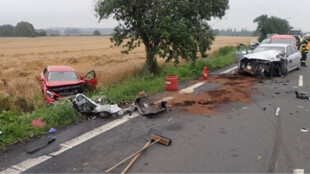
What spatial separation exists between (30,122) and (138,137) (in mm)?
2729

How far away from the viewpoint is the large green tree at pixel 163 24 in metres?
9.98

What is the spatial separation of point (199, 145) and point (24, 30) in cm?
8605

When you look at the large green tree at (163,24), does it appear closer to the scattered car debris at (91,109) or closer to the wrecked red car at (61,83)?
the wrecked red car at (61,83)

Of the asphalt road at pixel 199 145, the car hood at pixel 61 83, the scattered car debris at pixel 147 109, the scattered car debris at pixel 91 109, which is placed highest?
the car hood at pixel 61 83

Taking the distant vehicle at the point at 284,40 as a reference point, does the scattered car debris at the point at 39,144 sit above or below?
below

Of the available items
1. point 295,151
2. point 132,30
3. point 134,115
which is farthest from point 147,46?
point 295,151

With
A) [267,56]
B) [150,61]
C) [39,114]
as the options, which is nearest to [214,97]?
[150,61]

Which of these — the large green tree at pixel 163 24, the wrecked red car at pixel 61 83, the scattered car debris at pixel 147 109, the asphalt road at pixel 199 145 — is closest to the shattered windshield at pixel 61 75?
the wrecked red car at pixel 61 83

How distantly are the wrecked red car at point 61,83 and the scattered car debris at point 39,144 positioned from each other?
376 centimetres

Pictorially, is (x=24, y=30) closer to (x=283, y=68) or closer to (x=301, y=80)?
(x=283, y=68)

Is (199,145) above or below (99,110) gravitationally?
below

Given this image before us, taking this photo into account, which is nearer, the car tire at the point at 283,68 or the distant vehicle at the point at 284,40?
the car tire at the point at 283,68

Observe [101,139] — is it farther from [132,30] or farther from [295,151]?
[132,30]

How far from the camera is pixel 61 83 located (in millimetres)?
9234
